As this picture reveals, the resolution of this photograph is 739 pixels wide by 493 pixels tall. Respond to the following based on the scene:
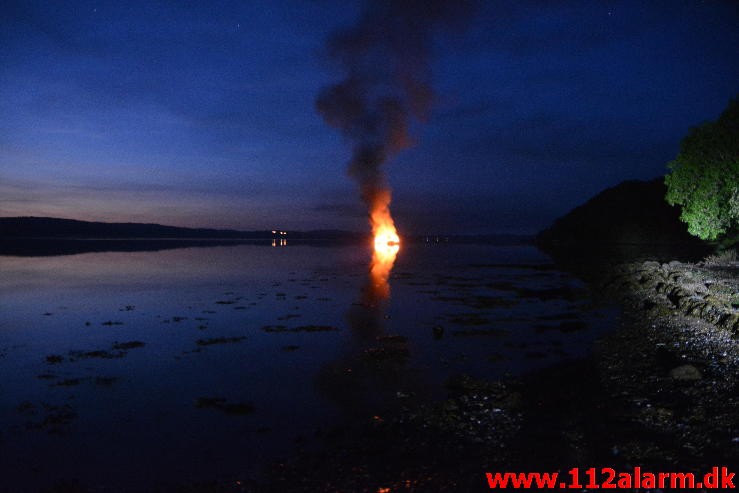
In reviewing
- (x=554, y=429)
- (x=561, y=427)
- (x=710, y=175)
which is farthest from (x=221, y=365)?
(x=710, y=175)

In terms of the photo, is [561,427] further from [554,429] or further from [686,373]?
[686,373]

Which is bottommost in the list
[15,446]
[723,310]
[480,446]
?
[15,446]

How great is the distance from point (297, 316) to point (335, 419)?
54.0 ft

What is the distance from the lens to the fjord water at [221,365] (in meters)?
10.5

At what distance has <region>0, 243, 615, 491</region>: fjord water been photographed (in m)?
10.5

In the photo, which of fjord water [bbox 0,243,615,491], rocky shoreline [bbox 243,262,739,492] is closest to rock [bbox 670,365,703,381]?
rocky shoreline [bbox 243,262,739,492]

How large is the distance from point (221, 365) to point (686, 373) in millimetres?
16001

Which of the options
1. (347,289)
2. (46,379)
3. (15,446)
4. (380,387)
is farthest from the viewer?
(347,289)

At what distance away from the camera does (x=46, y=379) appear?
52.1ft

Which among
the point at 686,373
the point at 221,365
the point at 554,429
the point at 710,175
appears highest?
the point at 710,175

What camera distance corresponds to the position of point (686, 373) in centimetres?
1305

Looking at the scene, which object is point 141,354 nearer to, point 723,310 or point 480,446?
point 480,446

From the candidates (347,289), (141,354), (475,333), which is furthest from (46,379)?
(347,289)

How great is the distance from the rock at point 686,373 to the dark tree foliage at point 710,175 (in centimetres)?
3185
